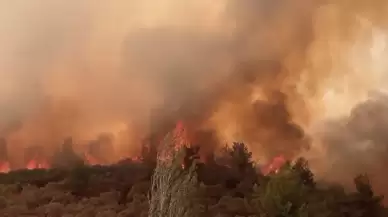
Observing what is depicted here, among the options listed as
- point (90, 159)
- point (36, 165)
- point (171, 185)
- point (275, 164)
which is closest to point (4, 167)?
point (36, 165)

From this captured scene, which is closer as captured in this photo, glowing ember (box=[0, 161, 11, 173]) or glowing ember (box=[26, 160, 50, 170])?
glowing ember (box=[26, 160, 50, 170])

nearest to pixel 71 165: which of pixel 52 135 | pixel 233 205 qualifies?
pixel 52 135

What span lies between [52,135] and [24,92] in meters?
2.15

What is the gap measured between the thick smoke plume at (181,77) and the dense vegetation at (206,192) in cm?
220

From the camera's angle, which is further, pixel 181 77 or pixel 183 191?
pixel 181 77

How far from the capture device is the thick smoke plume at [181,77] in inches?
950

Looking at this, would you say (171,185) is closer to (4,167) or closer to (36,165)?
(36,165)

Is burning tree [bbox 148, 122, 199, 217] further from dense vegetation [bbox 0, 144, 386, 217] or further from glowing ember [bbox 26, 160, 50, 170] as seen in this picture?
glowing ember [bbox 26, 160, 50, 170]

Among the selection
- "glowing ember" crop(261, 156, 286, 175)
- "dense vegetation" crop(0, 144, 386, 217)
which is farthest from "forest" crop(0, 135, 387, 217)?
"glowing ember" crop(261, 156, 286, 175)

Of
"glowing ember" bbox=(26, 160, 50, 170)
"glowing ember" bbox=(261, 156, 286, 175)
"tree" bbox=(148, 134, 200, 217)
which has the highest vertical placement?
"glowing ember" bbox=(26, 160, 50, 170)

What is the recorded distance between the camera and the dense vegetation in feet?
52.6

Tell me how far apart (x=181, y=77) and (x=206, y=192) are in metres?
7.08

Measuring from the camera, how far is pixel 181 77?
82.8 feet

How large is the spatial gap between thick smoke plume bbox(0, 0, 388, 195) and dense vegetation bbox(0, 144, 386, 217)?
2197mm
